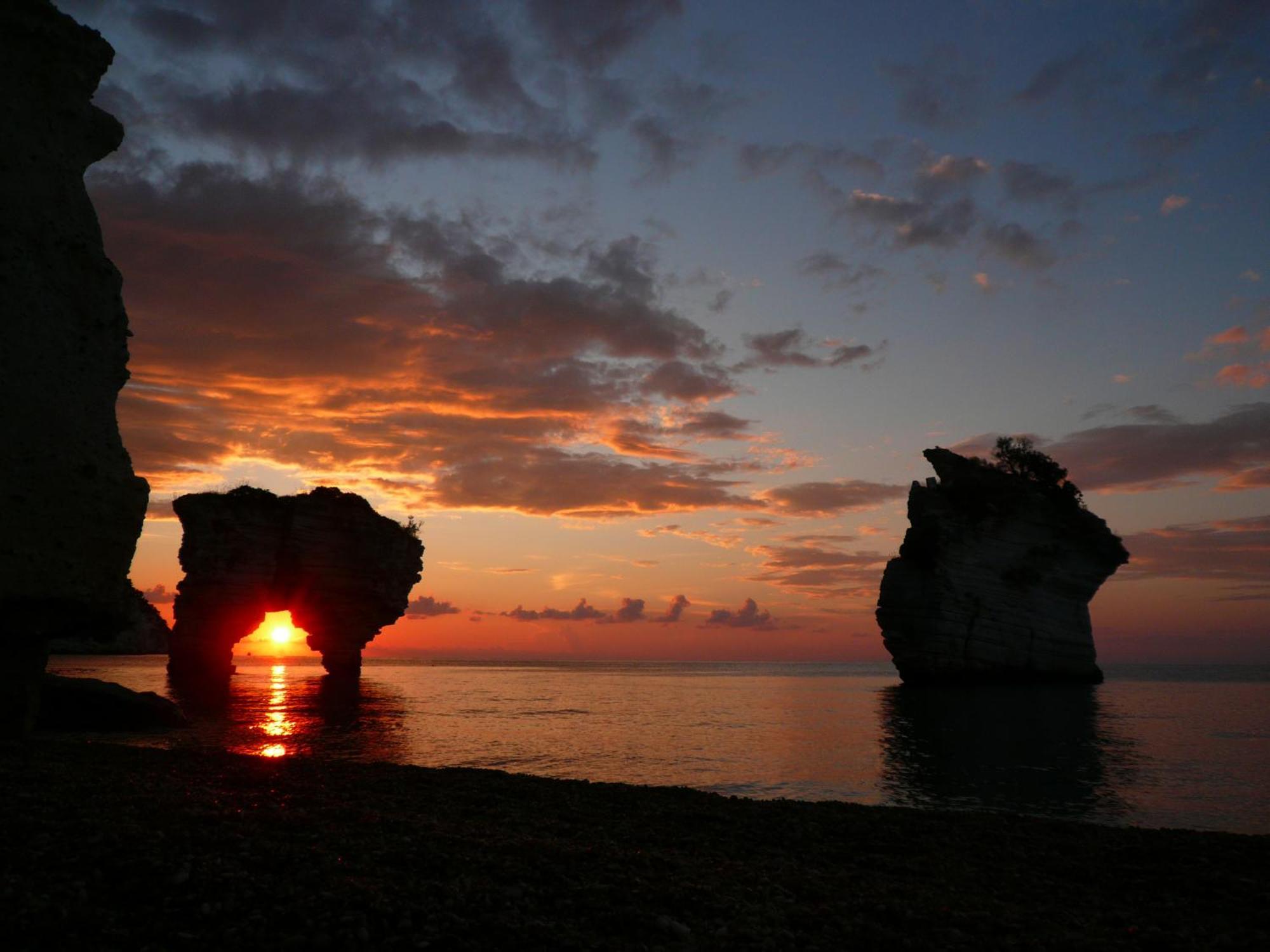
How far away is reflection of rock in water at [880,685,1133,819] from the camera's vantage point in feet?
72.4

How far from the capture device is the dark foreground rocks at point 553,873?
777 centimetres

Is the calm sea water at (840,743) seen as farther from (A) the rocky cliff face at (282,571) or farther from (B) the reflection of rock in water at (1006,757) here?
(A) the rocky cliff face at (282,571)

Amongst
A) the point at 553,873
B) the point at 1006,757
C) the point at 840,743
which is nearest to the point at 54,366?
the point at 553,873

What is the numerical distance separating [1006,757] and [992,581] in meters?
51.7

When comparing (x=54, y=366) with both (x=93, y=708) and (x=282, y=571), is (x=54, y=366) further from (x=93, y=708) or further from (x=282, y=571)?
(x=282, y=571)

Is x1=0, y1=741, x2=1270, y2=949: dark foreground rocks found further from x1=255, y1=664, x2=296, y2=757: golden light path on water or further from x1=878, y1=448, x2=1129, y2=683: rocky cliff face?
x1=878, y1=448, x2=1129, y2=683: rocky cliff face

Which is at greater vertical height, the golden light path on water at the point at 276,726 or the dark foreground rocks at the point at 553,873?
the dark foreground rocks at the point at 553,873

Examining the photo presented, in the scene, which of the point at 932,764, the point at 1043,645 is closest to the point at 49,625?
the point at 932,764

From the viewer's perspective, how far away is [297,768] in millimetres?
18484

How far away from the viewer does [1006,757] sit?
3116 cm

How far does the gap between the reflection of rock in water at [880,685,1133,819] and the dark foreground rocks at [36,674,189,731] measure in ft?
95.5

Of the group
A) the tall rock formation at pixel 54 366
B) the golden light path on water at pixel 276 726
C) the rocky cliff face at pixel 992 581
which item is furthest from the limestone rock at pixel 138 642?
the tall rock formation at pixel 54 366

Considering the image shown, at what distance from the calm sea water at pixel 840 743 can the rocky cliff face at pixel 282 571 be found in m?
5.18

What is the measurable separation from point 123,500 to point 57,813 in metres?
9.25
